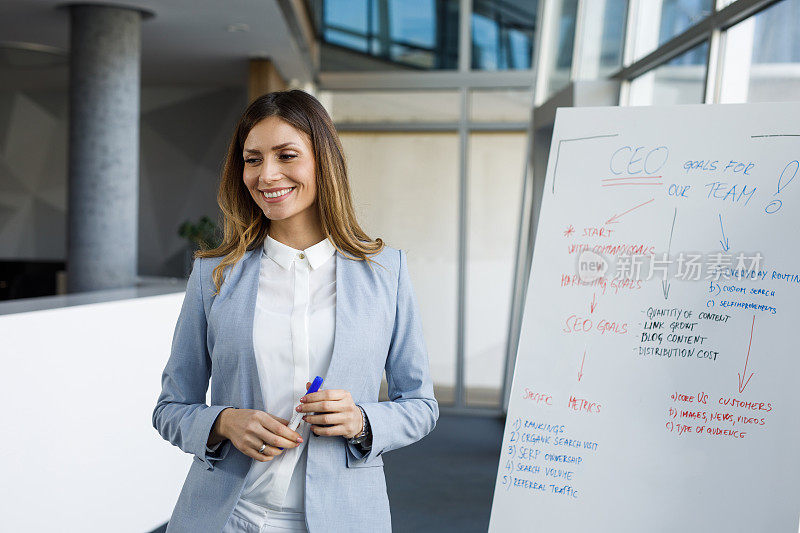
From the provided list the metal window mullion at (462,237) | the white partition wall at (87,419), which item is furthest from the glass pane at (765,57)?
the metal window mullion at (462,237)

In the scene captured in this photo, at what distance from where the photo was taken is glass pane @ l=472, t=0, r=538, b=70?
7.71 metres

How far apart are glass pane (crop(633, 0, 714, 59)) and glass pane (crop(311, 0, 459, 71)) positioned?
3041mm

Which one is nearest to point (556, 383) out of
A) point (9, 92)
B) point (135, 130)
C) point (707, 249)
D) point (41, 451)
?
point (707, 249)

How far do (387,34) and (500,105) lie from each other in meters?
1.34

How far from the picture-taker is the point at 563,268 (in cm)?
222

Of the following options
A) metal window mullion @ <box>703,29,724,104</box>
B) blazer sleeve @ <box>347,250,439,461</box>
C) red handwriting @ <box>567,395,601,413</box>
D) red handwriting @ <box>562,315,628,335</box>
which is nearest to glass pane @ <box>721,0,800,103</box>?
metal window mullion @ <box>703,29,724,104</box>

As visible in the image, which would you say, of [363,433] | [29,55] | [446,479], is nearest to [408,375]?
[363,433]

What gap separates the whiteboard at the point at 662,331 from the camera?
1.97 metres

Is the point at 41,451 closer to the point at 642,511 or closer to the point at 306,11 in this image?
A: the point at 642,511

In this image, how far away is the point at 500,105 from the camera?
776cm

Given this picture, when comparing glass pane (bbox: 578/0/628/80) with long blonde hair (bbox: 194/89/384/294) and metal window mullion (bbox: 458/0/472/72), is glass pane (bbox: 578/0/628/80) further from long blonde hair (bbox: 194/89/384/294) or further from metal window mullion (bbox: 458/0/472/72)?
long blonde hair (bbox: 194/89/384/294)

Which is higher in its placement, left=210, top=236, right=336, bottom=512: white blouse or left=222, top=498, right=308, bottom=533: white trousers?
left=210, top=236, right=336, bottom=512: white blouse

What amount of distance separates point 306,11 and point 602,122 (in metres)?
5.67

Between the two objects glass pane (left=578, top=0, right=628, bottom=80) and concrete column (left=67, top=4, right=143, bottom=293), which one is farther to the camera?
glass pane (left=578, top=0, right=628, bottom=80)
